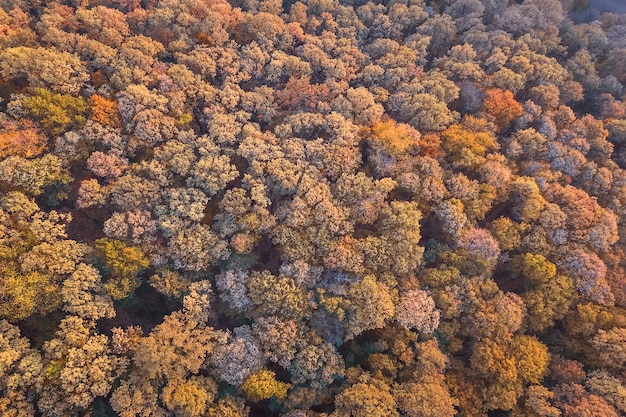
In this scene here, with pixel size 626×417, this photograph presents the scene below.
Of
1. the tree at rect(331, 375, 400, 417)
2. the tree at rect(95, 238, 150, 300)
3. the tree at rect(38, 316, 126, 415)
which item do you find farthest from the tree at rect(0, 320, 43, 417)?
the tree at rect(331, 375, 400, 417)

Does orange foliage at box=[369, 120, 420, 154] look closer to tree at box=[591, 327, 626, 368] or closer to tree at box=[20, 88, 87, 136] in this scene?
tree at box=[591, 327, 626, 368]

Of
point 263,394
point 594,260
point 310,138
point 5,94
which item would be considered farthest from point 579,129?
point 5,94

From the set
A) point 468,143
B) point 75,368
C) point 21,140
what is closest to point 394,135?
point 468,143

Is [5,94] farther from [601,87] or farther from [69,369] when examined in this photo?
[601,87]

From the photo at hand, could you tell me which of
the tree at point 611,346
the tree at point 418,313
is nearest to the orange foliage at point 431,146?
the tree at point 418,313

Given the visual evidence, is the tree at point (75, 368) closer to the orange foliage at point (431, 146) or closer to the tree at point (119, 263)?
the tree at point (119, 263)

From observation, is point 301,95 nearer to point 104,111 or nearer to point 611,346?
point 104,111
